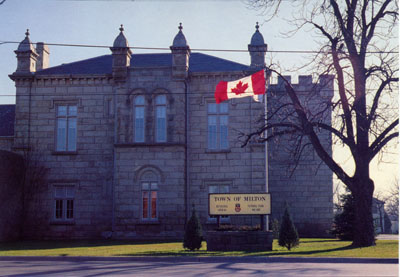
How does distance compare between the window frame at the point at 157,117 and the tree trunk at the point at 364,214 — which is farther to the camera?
the window frame at the point at 157,117

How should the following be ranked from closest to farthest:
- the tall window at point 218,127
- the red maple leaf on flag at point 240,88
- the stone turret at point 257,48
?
the red maple leaf on flag at point 240,88, the stone turret at point 257,48, the tall window at point 218,127

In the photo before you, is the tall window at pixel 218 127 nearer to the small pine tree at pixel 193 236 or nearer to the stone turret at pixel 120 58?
the stone turret at pixel 120 58

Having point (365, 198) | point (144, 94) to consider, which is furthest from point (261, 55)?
point (365, 198)

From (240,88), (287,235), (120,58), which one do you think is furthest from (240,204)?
(120,58)

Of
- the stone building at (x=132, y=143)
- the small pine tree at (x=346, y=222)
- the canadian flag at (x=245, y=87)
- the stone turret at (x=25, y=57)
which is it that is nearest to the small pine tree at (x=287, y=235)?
the canadian flag at (x=245, y=87)

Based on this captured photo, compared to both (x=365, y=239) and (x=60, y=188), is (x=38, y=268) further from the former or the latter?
(x=60, y=188)

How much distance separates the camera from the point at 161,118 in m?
29.9

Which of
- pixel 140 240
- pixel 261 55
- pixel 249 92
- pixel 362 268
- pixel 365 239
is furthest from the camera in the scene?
pixel 261 55

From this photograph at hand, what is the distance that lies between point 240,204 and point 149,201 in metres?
9.30

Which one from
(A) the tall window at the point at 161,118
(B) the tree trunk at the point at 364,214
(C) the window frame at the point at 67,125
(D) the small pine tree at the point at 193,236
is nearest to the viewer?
(D) the small pine tree at the point at 193,236

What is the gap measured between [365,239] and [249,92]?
8.01m

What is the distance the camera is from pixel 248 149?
29.8 metres

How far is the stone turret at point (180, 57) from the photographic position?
1170 inches

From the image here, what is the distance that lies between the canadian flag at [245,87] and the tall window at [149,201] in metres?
7.76
